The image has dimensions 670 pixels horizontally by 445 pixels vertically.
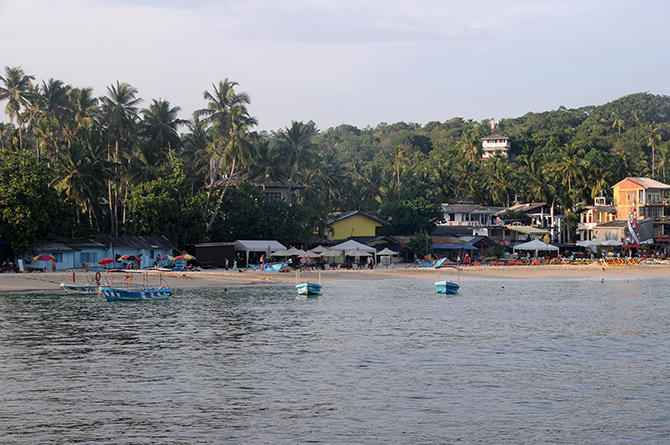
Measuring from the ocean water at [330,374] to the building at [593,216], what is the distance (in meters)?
67.9

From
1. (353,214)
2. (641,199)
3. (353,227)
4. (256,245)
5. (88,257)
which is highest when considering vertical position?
(641,199)

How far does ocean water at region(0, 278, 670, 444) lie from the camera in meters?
19.8

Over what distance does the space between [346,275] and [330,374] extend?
5205 cm

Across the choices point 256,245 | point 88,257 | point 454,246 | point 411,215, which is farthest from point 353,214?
point 88,257

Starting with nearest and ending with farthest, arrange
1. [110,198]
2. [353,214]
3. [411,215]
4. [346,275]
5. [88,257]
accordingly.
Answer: [88,257], [346,275], [110,198], [353,214], [411,215]

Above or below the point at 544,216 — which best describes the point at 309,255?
below

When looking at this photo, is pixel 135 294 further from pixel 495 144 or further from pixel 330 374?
pixel 495 144

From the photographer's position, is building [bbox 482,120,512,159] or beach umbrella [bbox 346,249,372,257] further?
building [bbox 482,120,512,159]

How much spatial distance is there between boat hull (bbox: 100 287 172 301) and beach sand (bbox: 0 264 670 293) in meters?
8.38

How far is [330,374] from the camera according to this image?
27.2m

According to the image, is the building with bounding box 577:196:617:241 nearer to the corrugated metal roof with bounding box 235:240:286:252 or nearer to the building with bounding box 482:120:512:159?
the corrugated metal roof with bounding box 235:240:286:252

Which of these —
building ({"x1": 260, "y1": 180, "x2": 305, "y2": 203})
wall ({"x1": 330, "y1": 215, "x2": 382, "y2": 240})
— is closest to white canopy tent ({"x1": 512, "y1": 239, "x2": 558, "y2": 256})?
wall ({"x1": 330, "y1": 215, "x2": 382, "y2": 240})

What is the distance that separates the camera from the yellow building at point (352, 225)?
101 metres

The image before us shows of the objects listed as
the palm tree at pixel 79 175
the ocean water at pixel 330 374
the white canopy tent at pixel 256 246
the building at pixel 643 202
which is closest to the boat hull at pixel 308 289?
the ocean water at pixel 330 374
